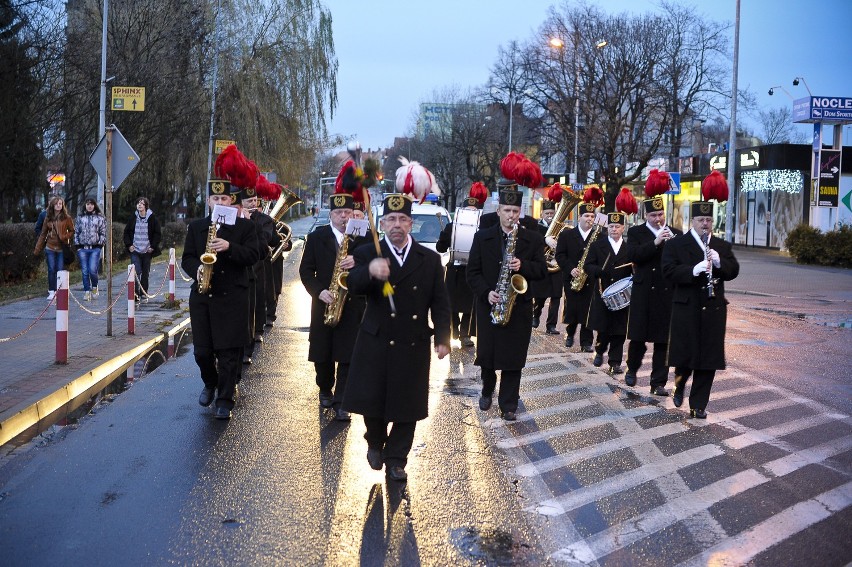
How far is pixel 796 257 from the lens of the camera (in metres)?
37.0

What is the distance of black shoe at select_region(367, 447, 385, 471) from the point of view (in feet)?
22.4

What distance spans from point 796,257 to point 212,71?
2213 cm

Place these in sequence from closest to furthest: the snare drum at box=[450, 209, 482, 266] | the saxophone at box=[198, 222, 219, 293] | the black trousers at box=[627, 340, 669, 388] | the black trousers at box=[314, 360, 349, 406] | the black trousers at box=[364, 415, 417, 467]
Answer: the black trousers at box=[364, 415, 417, 467]
the saxophone at box=[198, 222, 219, 293]
the black trousers at box=[314, 360, 349, 406]
the black trousers at box=[627, 340, 669, 388]
the snare drum at box=[450, 209, 482, 266]

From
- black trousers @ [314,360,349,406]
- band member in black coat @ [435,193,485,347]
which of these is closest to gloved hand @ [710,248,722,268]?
black trousers @ [314,360,349,406]

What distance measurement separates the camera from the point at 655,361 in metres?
10.5

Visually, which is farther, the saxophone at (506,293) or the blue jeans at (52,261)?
the blue jeans at (52,261)

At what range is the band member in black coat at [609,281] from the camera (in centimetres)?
1187

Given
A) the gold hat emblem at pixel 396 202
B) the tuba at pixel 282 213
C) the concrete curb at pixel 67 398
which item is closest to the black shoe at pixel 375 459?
the gold hat emblem at pixel 396 202

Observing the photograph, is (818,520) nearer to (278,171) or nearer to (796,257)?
(796,257)

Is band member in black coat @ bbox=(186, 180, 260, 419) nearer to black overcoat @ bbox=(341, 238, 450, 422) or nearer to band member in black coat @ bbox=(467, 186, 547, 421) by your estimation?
band member in black coat @ bbox=(467, 186, 547, 421)

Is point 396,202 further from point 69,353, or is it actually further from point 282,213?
point 282,213

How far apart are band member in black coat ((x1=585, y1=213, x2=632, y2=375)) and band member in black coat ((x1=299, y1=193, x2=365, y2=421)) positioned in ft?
13.3

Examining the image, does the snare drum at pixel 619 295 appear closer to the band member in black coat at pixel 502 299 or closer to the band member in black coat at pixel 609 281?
the band member in black coat at pixel 609 281

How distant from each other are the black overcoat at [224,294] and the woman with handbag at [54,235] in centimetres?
1072
